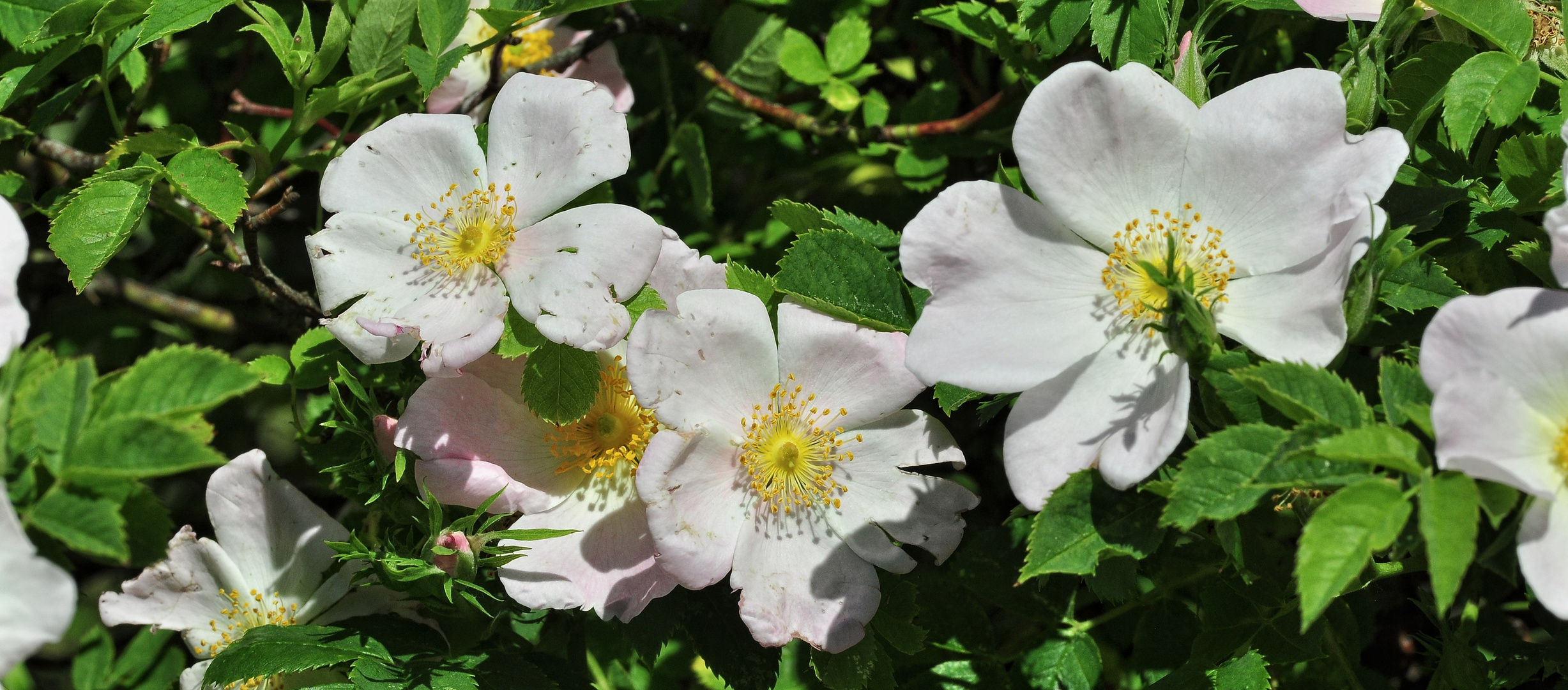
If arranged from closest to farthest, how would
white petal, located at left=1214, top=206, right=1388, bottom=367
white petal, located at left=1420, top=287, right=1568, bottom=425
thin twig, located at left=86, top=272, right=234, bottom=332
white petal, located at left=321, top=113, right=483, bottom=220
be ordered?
white petal, located at left=1420, top=287, right=1568, bottom=425 < white petal, located at left=1214, top=206, right=1388, bottom=367 < white petal, located at left=321, top=113, right=483, bottom=220 < thin twig, located at left=86, top=272, right=234, bottom=332

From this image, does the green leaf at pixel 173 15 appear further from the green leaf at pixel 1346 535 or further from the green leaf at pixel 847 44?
the green leaf at pixel 1346 535

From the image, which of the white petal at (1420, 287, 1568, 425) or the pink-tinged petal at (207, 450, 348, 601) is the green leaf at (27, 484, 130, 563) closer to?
the pink-tinged petal at (207, 450, 348, 601)

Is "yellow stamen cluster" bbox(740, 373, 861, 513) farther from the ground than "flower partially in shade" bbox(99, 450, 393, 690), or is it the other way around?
"yellow stamen cluster" bbox(740, 373, 861, 513)

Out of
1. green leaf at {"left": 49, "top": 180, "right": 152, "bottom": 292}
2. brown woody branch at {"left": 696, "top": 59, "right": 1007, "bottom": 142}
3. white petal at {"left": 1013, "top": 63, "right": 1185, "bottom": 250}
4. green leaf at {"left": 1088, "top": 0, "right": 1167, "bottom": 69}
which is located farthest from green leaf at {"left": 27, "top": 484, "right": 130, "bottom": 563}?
brown woody branch at {"left": 696, "top": 59, "right": 1007, "bottom": 142}

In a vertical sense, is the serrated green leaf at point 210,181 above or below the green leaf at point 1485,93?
below

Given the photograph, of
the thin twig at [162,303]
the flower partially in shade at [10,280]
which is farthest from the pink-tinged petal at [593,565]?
the thin twig at [162,303]
